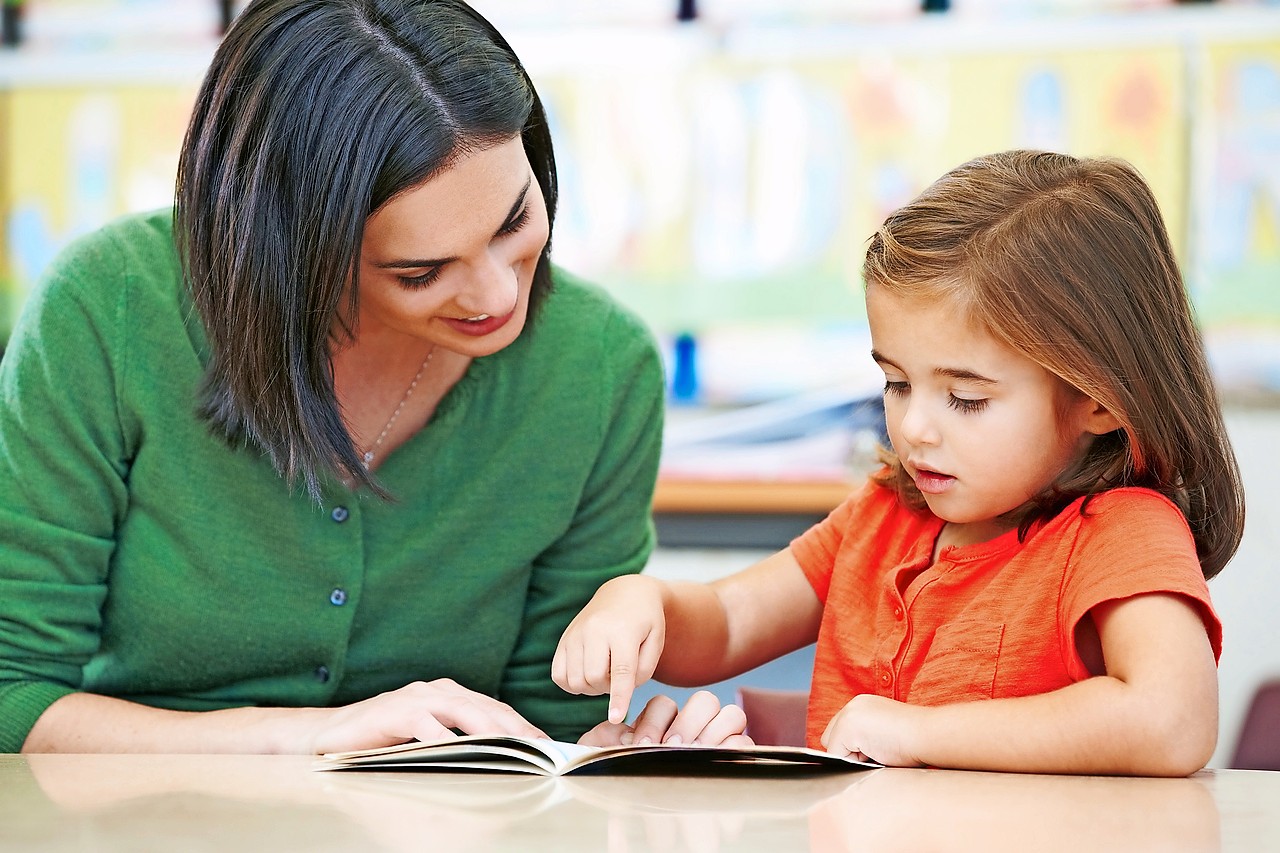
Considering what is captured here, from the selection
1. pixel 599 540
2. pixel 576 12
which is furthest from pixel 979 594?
pixel 576 12

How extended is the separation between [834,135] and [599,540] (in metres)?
1.21

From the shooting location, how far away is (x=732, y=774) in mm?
879

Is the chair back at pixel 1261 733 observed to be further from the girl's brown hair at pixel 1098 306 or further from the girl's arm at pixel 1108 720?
the girl's arm at pixel 1108 720

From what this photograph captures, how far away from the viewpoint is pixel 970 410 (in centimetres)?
101

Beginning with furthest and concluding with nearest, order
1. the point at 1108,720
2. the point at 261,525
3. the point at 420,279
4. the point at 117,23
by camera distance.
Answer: the point at 117,23 < the point at 261,525 < the point at 420,279 < the point at 1108,720

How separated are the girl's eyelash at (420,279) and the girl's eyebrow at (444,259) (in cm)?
1

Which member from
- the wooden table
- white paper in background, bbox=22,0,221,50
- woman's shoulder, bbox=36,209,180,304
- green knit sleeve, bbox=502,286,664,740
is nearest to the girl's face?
green knit sleeve, bbox=502,286,664,740

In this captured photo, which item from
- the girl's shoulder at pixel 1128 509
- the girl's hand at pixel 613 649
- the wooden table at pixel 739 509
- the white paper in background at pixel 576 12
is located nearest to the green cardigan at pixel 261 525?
the girl's hand at pixel 613 649

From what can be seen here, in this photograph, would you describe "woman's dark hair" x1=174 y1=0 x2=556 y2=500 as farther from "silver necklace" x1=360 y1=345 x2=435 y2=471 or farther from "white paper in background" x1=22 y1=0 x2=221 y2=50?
"white paper in background" x1=22 y1=0 x2=221 y2=50

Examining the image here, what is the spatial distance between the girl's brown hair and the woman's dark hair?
376 millimetres

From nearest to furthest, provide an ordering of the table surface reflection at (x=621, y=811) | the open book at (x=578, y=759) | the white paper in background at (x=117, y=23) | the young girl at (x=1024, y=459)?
1. the table surface reflection at (x=621, y=811)
2. the open book at (x=578, y=759)
3. the young girl at (x=1024, y=459)
4. the white paper in background at (x=117, y=23)

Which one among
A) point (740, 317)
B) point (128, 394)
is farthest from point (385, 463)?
point (740, 317)

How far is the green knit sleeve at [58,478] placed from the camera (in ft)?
3.70

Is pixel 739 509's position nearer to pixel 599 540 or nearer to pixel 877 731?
pixel 599 540
